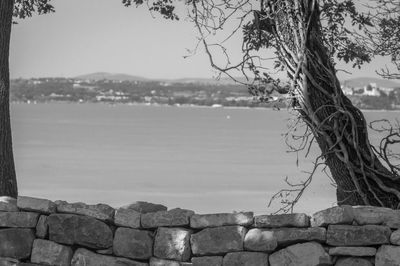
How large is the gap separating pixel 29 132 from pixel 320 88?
202 feet

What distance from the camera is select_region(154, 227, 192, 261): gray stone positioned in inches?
237

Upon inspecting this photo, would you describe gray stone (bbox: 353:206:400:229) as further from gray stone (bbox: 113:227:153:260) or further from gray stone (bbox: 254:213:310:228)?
gray stone (bbox: 113:227:153:260)

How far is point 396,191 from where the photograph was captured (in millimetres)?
6996

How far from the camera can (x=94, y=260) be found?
20.1 ft

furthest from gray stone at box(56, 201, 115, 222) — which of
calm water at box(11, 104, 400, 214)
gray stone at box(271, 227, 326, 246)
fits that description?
calm water at box(11, 104, 400, 214)

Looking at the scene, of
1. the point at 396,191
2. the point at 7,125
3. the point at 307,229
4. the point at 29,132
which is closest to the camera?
the point at 307,229

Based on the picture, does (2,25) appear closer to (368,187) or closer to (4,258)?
(4,258)

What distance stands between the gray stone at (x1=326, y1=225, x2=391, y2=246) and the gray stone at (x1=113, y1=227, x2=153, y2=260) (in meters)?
1.30

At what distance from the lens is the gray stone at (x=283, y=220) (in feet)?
19.1

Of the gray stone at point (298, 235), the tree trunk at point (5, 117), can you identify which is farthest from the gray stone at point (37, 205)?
→ the gray stone at point (298, 235)

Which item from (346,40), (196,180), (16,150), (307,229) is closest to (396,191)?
(307,229)

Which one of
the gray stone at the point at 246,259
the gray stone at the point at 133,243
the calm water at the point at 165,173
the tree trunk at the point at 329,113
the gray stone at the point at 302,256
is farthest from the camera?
the calm water at the point at 165,173

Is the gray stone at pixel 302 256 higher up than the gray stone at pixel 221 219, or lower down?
lower down

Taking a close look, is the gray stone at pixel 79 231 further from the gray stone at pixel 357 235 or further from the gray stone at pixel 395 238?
the gray stone at pixel 395 238
